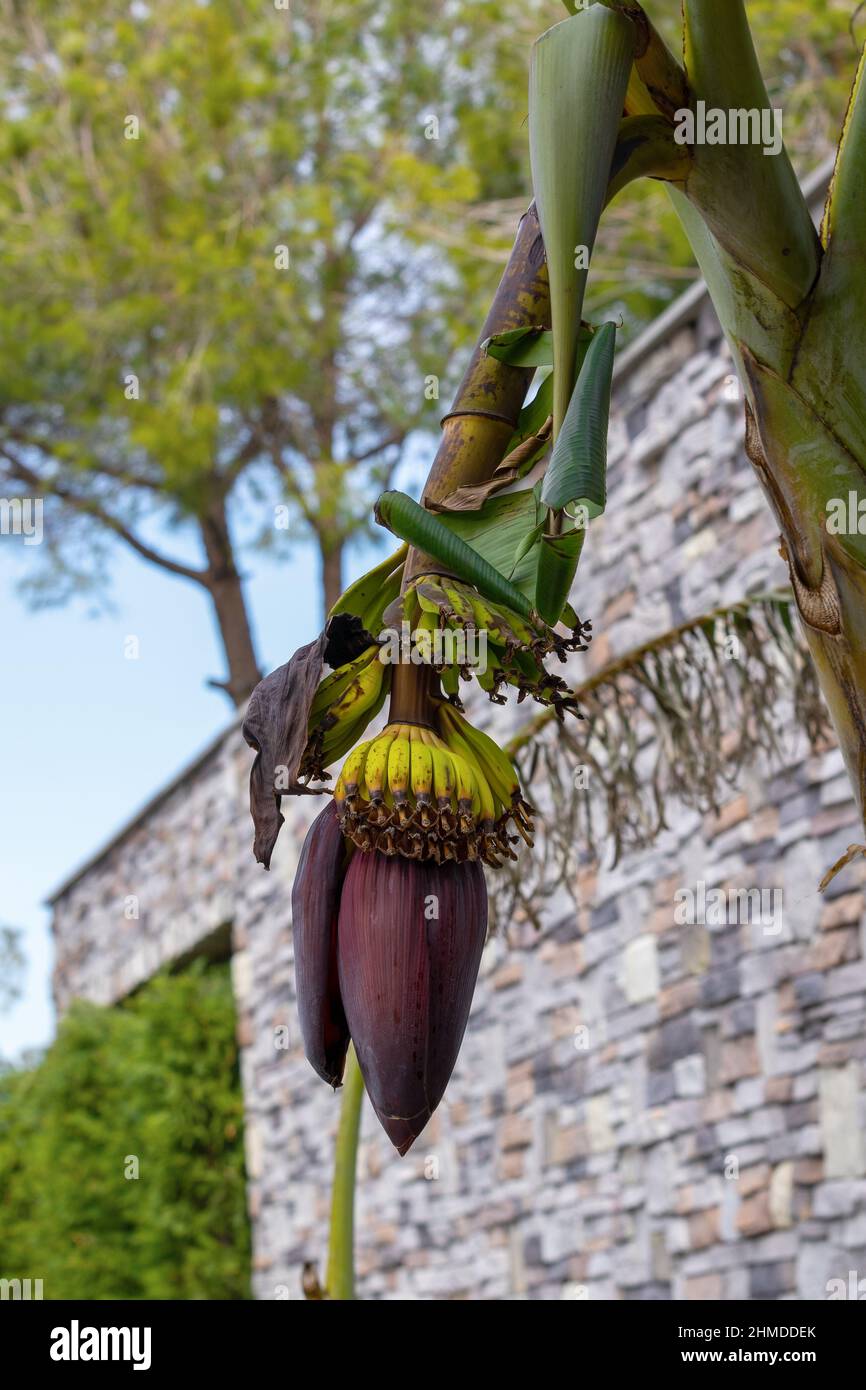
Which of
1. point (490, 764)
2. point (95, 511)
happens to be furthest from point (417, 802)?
point (95, 511)

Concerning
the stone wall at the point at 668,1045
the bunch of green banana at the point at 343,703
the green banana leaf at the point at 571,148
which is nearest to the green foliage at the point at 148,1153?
the stone wall at the point at 668,1045

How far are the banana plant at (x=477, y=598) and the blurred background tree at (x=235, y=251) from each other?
8457mm

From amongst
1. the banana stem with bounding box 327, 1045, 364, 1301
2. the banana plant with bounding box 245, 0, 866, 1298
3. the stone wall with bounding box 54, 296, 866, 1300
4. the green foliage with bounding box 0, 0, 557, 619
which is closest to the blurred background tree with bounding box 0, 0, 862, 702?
the green foliage with bounding box 0, 0, 557, 619

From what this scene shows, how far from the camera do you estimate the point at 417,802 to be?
1.91 feet

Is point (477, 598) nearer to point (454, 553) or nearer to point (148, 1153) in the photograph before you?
point (454, 553)

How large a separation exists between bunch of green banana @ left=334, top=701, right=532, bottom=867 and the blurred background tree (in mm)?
8634

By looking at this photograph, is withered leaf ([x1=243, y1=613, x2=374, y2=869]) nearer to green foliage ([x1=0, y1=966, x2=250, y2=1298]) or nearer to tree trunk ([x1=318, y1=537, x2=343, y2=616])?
green foliage ([x1=0, y1=966, x2=250, y2=1298])

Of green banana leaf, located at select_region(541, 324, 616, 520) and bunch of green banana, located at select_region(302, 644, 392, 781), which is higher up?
green banana leaf, located at select_region(541, 324, 616, 520)

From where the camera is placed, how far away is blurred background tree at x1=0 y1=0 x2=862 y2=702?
379 inches

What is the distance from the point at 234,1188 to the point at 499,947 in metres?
A: 2.96

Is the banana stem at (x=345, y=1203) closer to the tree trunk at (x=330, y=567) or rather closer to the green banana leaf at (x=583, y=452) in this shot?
the green banana leaf at (x=583, y=452)

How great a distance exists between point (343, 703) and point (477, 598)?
0.26 ft
